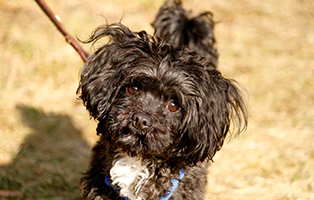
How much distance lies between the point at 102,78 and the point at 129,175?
758 millimetres

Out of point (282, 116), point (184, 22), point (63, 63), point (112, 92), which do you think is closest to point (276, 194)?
point (282, 116)

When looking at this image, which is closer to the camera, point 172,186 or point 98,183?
point 172,186

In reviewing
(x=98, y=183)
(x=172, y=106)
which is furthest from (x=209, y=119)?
(x=98, y=183)

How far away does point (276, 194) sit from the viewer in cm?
477

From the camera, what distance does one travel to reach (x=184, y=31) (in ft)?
15.5

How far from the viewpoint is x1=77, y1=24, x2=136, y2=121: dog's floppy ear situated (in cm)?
325

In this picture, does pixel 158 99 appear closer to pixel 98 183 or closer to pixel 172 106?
pixel 172 106

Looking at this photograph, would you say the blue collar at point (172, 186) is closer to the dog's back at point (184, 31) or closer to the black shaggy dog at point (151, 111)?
the black shaggy dog at point (151, 111)

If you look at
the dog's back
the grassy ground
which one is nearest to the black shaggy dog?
the dog's back

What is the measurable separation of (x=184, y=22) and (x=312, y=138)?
2370 mm

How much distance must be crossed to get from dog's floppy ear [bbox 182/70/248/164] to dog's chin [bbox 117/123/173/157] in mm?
218

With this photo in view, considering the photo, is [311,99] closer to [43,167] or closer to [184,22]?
[184,22]

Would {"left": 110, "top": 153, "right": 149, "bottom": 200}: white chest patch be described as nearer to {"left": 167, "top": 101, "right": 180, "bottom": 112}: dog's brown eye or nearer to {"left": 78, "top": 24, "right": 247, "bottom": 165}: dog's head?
{"left": 78, "top": 24, "right": 247, "bottom": 165}: dog's head

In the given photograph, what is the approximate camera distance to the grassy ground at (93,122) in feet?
16.0
